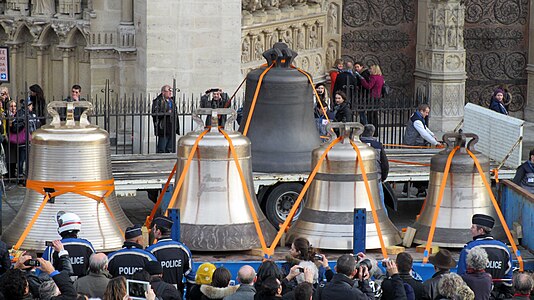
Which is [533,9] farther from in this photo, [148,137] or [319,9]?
[148,137]

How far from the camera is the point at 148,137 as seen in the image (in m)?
22.3

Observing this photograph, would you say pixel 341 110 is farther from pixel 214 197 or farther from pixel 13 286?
pixel 13 286

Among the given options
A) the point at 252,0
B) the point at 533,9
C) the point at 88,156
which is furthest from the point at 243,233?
the point at 533,9

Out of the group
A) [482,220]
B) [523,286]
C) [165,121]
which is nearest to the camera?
[523,286]

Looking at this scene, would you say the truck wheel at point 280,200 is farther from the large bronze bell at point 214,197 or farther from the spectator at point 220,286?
the spectator at point 220,286

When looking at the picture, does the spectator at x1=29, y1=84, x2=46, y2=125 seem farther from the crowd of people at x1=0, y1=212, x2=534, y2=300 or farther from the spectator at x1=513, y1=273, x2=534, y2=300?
the spectator at x1=513, y1=273, x2=534, y2=300

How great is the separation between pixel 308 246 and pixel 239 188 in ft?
6.40

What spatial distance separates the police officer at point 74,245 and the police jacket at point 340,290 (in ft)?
7.49

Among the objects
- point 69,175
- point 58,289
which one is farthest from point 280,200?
point 58,289

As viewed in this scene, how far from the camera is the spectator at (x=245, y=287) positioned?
1232 cm

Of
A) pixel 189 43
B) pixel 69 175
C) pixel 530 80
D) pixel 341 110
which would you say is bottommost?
pixel 69 175

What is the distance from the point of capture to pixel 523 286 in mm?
12695

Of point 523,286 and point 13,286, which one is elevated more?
point 13,286

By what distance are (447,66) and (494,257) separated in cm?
1322
